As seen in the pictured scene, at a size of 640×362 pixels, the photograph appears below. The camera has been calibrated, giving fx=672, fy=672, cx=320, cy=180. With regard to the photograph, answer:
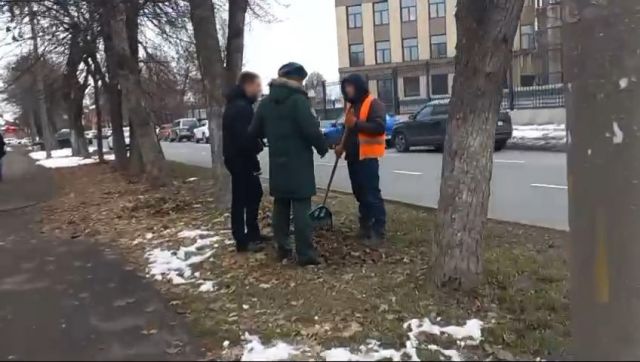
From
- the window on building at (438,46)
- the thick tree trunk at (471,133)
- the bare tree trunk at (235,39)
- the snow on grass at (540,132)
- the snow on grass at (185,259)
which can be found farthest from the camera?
the window on building at (438,46)

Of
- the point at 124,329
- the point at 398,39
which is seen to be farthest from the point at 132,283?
the point at 398,39

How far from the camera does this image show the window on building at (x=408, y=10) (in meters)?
65.1

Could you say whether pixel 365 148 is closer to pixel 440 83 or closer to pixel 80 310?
pixel 80 310

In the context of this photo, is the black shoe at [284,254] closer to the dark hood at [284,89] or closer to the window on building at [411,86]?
the dark hood at [284,89]

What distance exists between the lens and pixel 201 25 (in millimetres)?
9398

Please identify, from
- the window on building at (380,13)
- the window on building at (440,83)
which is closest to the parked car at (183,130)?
the window on building at (440,83)

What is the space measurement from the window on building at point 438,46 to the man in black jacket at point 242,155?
5933cm

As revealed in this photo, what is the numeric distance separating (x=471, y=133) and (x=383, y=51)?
63.1 m

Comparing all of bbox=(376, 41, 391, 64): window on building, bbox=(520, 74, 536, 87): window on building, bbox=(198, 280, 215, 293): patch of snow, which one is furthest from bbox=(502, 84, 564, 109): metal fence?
bbox=(376, 41, 391, 64): window on building

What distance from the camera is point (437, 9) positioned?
64.1 m

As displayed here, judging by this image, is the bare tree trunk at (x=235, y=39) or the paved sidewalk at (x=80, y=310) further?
the bare tree trunk at (x=235, y=39)

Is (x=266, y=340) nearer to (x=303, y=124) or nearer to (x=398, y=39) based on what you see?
(x=303, y=124)

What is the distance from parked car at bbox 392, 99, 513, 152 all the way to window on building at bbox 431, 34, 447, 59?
139ft

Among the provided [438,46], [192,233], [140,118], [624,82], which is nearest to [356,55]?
[438,46]
